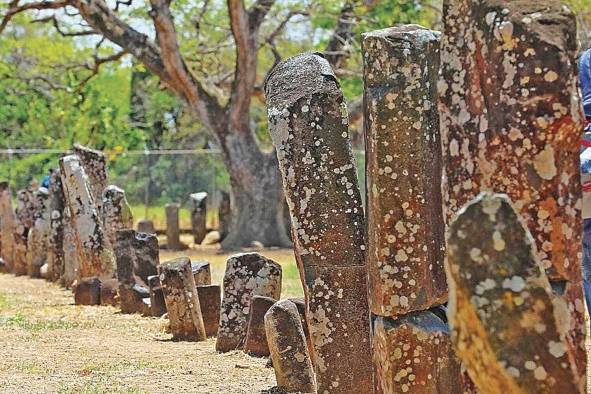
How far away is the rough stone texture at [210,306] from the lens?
10.9 meters

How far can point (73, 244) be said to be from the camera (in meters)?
16.2

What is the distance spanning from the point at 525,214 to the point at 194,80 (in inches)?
840

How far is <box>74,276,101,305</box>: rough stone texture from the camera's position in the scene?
46.1 ft

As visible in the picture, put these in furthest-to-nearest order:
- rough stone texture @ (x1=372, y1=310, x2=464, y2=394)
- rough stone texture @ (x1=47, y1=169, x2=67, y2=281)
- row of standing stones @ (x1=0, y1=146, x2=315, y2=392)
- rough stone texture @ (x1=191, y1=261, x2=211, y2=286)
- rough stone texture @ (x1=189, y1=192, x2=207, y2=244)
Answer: rough stone texture @ (x1=189, y1=192, x2=207, y2=244)
rough stone texture @ (x1=47, y1=169, x2=67, y2=281)
rough stone texture @ (x1=191, y1=261, x2=211, y2=286)
row of standing stones @ (x1=0, y1=146, x2=315, y2=392)
rough stone texture @ (x1=372, y1=310, x2=464, y2=394)

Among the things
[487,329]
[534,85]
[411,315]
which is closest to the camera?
[487,329]

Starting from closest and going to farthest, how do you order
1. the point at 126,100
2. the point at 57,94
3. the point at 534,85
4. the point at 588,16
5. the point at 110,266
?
the point at 534,85 → the point at 110,266 → the point at 588,16 → the point at 57,94 → the point at 126,100

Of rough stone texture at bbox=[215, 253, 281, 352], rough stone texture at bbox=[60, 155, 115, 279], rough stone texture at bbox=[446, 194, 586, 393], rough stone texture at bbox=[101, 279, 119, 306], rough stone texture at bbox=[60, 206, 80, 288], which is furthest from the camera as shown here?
rough stone texture at bbox=[60, 206, 80, 288]

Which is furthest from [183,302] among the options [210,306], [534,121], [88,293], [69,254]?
[534,121]

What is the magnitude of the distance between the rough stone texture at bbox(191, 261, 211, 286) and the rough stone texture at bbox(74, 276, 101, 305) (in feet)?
7.56

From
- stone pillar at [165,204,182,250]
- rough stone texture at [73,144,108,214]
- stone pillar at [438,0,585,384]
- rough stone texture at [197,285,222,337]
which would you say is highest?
stone pillar at [438,0,585,384]

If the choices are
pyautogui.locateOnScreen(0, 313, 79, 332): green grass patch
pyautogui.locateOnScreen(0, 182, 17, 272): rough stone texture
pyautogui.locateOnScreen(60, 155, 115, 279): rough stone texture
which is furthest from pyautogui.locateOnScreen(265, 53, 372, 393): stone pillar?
pyautogui.locateOnScreen(0, 182, 17, 272): rough stone texture

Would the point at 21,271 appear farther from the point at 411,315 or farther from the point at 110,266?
the point at 411,315

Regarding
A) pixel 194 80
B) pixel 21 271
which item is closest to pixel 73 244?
pixel 21 271

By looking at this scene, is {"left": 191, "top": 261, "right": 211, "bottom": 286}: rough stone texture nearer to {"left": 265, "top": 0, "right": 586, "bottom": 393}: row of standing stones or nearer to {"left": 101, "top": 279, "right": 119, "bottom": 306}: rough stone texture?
{"left": 101, "top": 279, "right": 119, "bottom": 306}: rough stone texture
